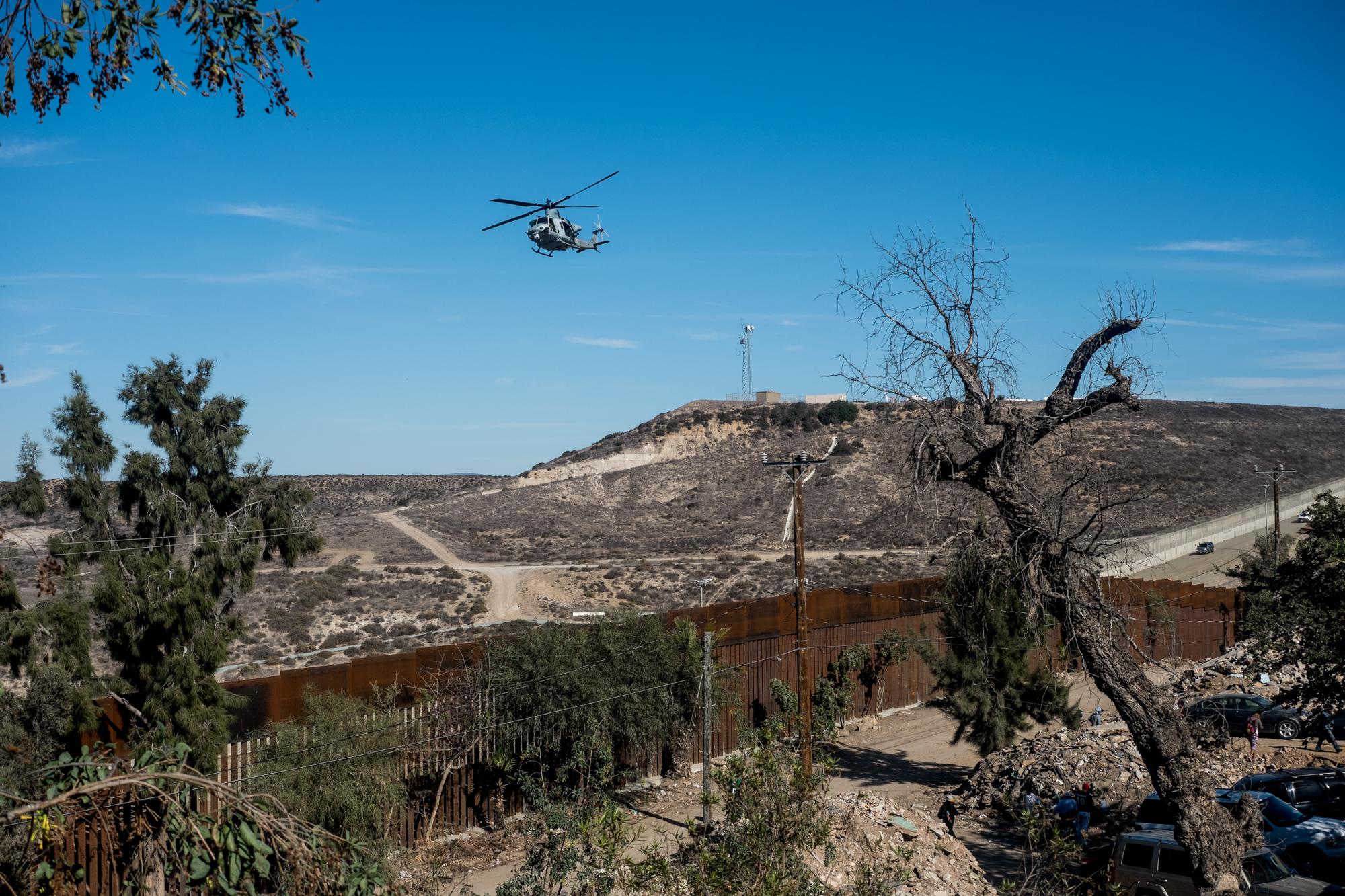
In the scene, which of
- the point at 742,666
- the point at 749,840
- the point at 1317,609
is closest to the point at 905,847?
the point at 749,840

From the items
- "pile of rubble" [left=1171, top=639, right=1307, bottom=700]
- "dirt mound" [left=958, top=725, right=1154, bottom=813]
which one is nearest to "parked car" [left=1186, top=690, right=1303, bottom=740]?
"pile of rubble" [left=1171, top=639, right=1307, bottom=700]

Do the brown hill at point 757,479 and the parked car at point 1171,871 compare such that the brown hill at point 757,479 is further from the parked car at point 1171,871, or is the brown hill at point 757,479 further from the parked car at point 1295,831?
the parked car at point 1171,871

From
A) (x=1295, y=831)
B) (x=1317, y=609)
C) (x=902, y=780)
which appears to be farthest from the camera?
(x=902, y=780)

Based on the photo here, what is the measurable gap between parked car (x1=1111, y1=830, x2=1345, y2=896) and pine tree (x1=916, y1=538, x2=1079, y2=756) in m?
8.62

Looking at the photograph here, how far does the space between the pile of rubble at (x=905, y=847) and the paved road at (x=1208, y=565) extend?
1592 inches

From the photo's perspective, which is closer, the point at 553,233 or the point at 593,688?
the point at 593,688

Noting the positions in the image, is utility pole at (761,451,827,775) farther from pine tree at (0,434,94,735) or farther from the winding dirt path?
the winding dirt path

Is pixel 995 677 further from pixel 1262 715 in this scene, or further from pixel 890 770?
pixel 1262 715

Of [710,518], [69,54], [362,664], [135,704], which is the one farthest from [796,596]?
[710,518]

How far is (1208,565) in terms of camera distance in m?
58.6

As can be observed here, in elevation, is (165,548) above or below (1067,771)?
above

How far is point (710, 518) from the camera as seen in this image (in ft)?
259

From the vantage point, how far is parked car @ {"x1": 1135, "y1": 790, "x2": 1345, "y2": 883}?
1636cm

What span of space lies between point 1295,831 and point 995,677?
881 centimetres
